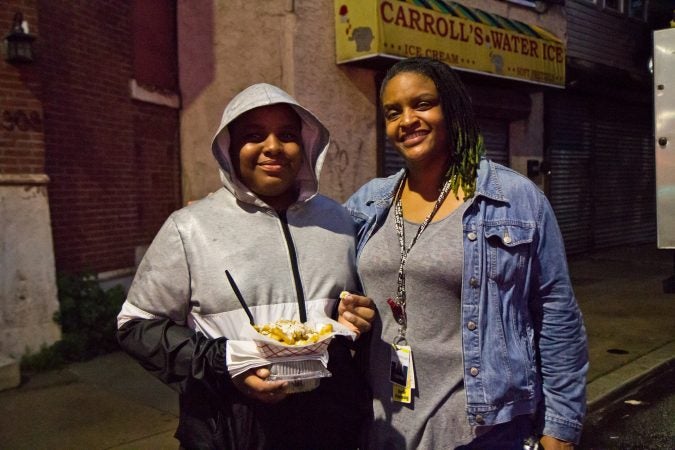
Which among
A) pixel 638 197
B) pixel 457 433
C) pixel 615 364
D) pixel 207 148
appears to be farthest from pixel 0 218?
pixel 638 197

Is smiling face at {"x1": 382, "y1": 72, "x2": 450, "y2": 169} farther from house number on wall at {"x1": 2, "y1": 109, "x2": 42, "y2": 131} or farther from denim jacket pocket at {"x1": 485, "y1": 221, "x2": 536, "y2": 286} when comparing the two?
house number on wall at {"x1": 2, "y1": 109, "x2": 42, "y2": 131}

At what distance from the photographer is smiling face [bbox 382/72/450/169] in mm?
2096

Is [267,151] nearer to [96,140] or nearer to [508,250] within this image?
[508,250]

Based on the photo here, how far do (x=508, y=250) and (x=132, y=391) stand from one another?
417 cm

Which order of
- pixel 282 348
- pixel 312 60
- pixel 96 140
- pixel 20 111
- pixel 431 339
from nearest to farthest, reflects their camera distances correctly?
pixel 282 348, pixel 431 339, pixel 20 111, pixel 96 140, pixel 312 60

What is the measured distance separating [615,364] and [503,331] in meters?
4.30

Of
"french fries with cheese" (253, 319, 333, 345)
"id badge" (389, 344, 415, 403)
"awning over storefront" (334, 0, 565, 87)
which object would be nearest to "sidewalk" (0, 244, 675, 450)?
"id badge" (389, 344, 415, 403)

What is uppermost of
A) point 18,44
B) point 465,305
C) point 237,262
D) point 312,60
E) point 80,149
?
point 312,60

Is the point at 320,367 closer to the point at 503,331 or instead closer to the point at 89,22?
the point at 503,331

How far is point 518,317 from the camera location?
2.00 meters

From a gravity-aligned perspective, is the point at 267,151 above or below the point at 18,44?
below

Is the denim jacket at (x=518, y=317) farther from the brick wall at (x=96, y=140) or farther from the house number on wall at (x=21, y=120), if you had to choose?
the brick wall at (x=96, y=140)

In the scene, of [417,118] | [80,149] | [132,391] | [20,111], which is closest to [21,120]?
[20,111]

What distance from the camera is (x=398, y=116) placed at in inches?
84.0
